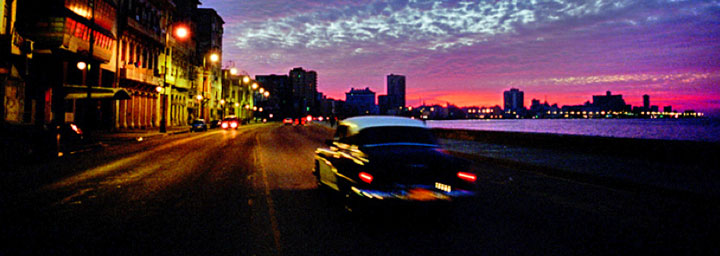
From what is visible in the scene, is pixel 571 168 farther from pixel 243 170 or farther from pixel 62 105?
pixel 62 105


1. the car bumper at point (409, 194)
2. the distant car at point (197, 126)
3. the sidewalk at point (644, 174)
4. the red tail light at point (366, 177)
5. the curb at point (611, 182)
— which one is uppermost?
the distant car at point (197, 126)

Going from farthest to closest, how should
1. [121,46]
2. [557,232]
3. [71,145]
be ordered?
[121,46] → [71,145] → [557,232]

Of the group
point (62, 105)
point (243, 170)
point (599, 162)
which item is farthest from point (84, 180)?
point (62, 105)

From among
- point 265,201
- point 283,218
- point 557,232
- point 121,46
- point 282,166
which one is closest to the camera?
point 557,232

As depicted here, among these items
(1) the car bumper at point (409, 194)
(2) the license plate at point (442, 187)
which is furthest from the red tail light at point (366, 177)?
(2) the license plate at point (442, 187)

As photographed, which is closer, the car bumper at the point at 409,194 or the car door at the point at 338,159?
the car bumper at the point at 409,194

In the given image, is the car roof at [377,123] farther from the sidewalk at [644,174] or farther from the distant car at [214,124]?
the distant car at [214,124]

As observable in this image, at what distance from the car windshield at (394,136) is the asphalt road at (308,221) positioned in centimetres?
113

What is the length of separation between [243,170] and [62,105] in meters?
26.2

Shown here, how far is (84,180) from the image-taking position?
33.3 ft

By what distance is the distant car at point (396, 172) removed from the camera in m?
5.89

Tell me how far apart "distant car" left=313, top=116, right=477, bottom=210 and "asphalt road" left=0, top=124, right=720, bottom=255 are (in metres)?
0.42

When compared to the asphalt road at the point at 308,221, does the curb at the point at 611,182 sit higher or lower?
higher

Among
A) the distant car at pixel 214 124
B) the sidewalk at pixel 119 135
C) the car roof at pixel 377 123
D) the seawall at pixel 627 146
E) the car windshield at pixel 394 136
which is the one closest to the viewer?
the car windshield at pixel 394 136
